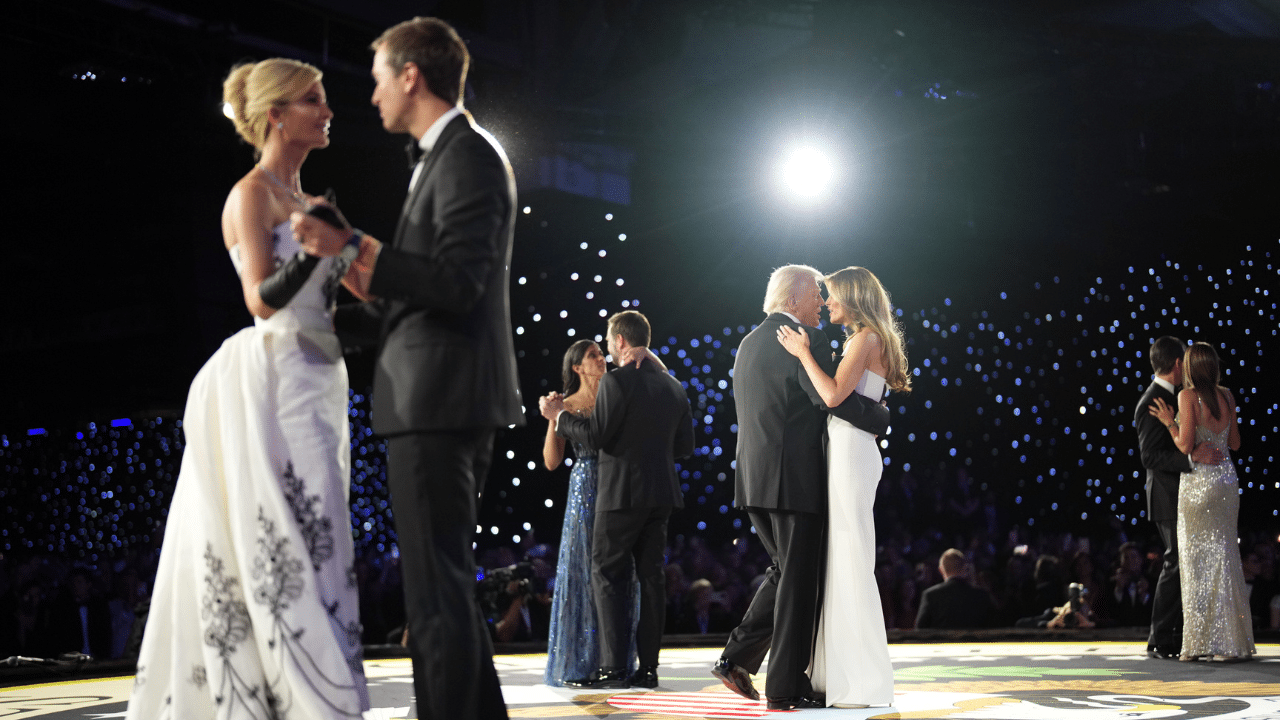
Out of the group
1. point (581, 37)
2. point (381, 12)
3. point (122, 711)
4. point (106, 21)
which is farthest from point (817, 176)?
point (122, 711)

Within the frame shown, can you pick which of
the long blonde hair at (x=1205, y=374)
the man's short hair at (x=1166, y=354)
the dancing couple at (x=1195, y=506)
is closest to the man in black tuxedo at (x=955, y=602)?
the dancing couple at (x=1195, y=506)

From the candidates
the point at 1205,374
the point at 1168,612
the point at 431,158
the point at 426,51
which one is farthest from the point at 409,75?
the point at 1168,612

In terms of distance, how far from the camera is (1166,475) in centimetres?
518

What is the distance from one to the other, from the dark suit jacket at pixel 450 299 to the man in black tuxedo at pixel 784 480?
59.5 inches

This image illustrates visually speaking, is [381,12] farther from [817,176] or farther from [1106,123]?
[1106,123]

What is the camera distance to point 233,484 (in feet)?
7.16

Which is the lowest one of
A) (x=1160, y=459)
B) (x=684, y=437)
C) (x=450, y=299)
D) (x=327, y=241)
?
(x=1160, y=459)

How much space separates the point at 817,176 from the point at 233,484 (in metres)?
8.01

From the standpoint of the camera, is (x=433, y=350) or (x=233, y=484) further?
(x=233, y=484)

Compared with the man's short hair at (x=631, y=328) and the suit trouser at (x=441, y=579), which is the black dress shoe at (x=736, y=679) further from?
the suit trouser at (x=441, y=579)

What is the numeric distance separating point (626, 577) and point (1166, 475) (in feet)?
9.05

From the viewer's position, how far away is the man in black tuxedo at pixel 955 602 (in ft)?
22.0

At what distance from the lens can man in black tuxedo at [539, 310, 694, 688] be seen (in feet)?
13.7

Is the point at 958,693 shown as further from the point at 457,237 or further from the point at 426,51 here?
the point at 426,51
